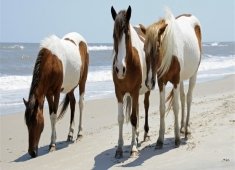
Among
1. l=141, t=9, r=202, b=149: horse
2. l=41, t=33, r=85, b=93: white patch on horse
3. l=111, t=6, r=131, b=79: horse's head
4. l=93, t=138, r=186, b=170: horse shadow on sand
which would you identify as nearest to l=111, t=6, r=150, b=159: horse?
l=111, t=6, r=131, b=79: horse's head

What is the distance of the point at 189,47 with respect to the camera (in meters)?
6.44

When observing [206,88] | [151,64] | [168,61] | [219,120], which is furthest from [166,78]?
[206,88]

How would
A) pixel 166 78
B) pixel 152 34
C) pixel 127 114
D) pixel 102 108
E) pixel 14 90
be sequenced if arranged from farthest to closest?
pixel 14 90, pixel 102 108, pixel 127 114, pixel 166 78, pixel 152 34

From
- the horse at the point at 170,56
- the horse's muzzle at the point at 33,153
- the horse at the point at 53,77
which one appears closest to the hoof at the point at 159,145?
the horse at the point at 170,56

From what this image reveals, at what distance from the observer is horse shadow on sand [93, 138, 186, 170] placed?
Answer: 5.41 metres

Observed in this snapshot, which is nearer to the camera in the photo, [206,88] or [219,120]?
[219,120]

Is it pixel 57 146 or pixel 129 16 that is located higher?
pixel 129 16

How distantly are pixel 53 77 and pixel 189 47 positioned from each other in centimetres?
230

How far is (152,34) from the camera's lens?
5.37m

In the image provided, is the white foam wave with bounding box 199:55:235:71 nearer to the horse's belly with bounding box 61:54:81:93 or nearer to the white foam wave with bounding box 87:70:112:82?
the white foam wave with bounding box 87:70:112:82

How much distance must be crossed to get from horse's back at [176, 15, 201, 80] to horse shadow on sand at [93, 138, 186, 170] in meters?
1.12

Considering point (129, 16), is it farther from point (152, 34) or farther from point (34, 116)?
point (34, 116)

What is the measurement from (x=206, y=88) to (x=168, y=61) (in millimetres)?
9778

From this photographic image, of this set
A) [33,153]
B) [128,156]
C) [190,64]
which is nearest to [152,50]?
[190,64]
